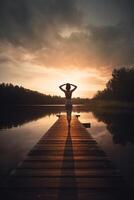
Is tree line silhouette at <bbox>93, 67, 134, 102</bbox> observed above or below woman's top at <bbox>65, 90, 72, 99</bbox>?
above

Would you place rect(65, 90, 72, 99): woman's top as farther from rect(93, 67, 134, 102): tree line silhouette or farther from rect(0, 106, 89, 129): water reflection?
rect(93, 67, 134, 102): tree line silhouette

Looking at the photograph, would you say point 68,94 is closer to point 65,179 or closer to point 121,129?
point 65,179

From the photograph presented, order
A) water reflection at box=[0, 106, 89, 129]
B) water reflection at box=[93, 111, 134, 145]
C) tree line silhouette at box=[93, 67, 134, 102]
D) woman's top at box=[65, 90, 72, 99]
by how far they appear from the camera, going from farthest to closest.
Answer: tree line silhouette at box=[93, 67, 134, 102], water reflection at box=[0, 106, 89, 129], water reflection at box=[93, 111, 134, 145], woman's top at box=[65, 90, 72, 99]

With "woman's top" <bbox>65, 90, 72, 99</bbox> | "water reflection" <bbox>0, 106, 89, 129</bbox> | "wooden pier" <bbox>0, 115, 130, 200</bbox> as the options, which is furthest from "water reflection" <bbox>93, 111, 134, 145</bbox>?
"water reflection" <bbox>0, 106, 89, 129</bbox>

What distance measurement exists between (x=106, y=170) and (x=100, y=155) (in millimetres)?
1855

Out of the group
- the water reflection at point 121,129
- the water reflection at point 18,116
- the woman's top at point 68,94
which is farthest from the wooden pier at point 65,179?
the water reflection at point 18,116

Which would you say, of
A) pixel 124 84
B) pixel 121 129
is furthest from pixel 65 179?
pixel 124 84

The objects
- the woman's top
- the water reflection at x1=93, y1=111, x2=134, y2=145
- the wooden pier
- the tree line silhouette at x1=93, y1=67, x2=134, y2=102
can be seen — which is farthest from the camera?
the tree line silhouette at x1=93, y1=67, x2=134, y2=102

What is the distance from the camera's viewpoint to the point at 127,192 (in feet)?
15.3

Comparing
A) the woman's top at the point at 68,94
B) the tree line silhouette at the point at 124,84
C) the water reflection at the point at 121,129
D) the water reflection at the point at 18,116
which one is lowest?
the water reflection at the point at 121,129

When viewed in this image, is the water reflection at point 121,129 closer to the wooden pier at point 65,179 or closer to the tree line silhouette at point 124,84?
the wooden pier at point 65,179

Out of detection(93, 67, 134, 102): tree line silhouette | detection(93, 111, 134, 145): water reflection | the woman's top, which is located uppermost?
detection(93, 67, 134, 102): tree line silhouette

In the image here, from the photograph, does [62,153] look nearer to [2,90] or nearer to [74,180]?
[74,180]

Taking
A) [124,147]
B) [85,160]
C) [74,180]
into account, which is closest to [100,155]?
[85,160]
